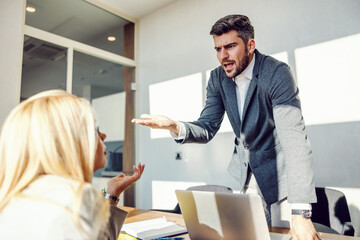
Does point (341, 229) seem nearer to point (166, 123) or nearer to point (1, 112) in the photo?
point (166, 123)

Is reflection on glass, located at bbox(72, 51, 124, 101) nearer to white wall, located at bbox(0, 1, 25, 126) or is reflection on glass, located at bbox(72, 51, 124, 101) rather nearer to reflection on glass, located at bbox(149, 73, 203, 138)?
reflection on glass, located at bbox(149, 73, 203, 138)

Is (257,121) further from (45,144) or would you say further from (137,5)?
(137,5)

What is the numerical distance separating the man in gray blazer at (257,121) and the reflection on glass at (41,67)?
229 cm

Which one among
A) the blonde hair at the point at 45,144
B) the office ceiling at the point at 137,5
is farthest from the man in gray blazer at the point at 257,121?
the office ceiling at the point at 137,5

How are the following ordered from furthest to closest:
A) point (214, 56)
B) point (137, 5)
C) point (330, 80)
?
point (137, 5) < point (214, 56) < point (330, 80)

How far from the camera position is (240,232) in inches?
39.0

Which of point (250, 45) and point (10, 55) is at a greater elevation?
point (10, 55)

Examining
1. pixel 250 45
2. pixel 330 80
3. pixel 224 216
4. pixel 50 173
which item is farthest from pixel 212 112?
pixel 330 80

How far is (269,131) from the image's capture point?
1602mm

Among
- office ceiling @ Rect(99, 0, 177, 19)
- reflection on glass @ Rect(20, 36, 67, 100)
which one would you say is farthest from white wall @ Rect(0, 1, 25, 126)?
office ceiling @ Rect(99, 0, 177, 19)

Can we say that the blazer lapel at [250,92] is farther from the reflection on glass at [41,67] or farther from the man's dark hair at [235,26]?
the reflection on glass at [41,67]

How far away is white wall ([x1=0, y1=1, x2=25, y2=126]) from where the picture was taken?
2.89 metres

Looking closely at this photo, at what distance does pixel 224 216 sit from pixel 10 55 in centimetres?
292

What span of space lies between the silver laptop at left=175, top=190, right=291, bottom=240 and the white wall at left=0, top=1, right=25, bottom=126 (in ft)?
8.25
